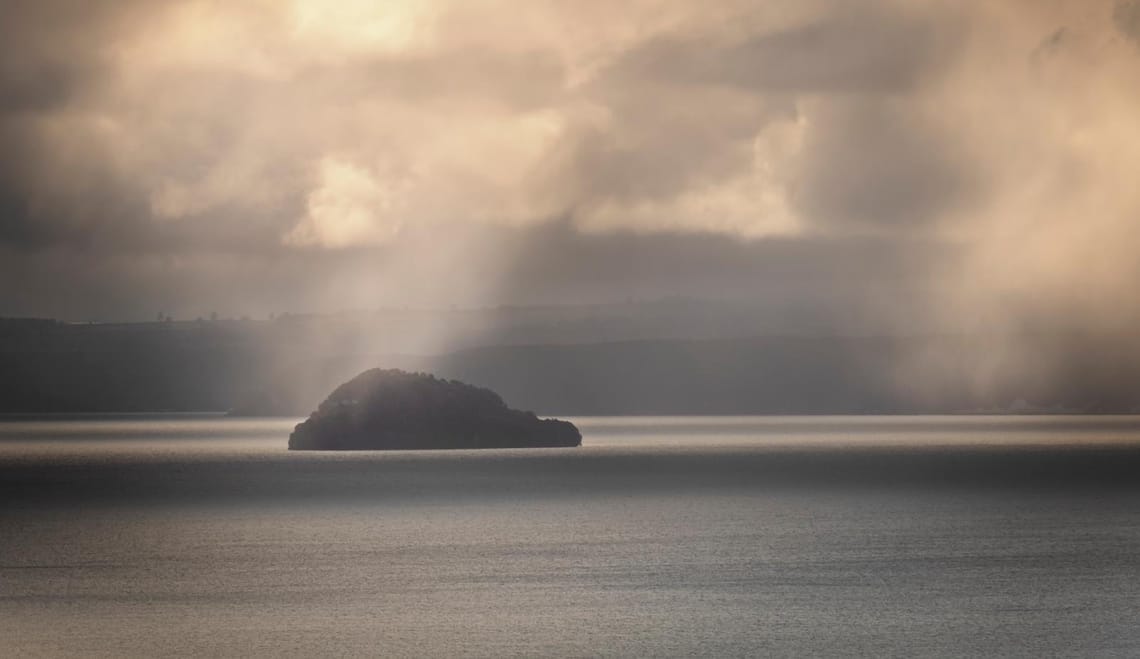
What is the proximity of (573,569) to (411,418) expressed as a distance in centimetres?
10449

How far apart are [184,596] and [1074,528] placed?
153ft

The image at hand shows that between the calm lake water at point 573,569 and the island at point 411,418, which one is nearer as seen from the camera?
the calm lake water at point 573,569

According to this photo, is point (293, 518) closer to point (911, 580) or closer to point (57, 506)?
point (57, 506)

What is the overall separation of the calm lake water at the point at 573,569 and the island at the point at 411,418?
32.1m

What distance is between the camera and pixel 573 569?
5762cm

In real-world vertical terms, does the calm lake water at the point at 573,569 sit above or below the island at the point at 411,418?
below

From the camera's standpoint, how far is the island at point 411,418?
506 feet

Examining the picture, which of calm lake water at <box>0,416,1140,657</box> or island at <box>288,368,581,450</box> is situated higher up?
island at <box>288,368,581,450</box>

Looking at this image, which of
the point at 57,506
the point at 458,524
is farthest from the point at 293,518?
the point at 57,506

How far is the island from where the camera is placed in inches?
6078

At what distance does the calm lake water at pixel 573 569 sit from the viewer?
41.1 metres

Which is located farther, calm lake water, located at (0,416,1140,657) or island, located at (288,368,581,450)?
island, located at (288,368,581,450)

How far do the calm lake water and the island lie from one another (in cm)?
3214

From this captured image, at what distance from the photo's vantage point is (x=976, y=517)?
86.1 meters
